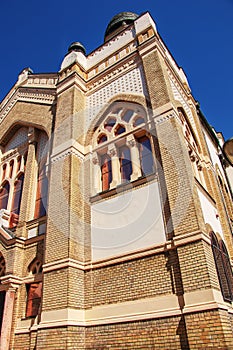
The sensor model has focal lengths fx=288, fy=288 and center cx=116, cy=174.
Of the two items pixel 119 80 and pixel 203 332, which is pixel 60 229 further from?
pixel 119 80

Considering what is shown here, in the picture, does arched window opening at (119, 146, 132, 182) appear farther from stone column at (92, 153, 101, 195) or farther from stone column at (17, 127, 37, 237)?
stone column at (17, 127, 37, 237)

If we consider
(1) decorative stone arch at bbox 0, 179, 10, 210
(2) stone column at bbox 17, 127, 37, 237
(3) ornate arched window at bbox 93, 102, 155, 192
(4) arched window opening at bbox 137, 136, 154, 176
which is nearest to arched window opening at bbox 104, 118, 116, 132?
(3) ornate arched window at bbox 93, 102, 155, 192

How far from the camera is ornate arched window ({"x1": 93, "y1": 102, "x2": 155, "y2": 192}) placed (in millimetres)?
9162

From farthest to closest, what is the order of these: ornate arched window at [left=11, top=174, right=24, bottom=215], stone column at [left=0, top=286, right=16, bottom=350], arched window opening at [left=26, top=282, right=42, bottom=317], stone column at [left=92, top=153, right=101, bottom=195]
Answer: ornate arched window at [left=11, top=174, right=24, bottom=215], stone column at [left=92, top=153, right=101, bottom=195], arched window opening at [left=26, top=282, right=42, bottom=317], stone column at [left=0, top=286, right=16, bottom=350]

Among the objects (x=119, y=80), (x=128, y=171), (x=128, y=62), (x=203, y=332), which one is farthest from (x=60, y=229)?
(x=128, y=62)

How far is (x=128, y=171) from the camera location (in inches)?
367

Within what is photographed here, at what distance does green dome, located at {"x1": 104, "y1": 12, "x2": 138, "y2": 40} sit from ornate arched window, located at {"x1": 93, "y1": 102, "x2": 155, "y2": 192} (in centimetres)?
1193

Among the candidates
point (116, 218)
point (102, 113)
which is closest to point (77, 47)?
point (102, 113)

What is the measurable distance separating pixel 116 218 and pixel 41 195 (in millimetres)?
4099

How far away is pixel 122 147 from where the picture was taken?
1009cm

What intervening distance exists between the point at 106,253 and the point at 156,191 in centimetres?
223

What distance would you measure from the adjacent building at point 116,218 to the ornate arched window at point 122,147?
1.7 inches

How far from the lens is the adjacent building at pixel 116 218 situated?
254 inches

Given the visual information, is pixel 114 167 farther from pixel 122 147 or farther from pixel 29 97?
pixel 29 97
